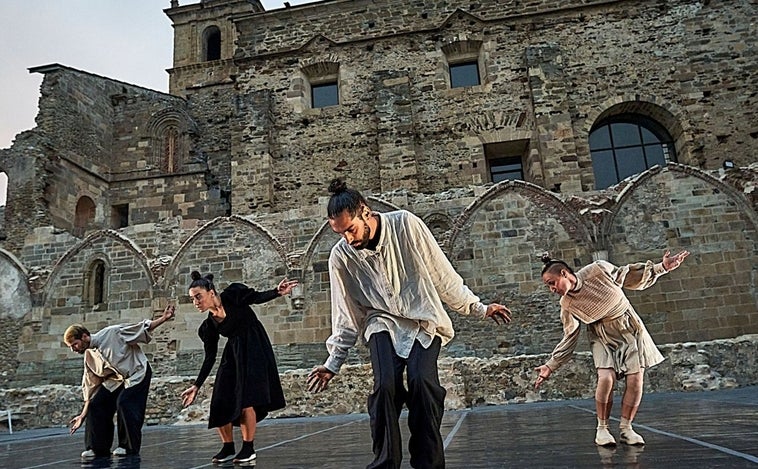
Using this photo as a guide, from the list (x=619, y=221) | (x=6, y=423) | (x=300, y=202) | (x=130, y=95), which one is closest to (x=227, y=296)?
(x=6, y=423)

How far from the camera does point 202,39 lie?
103 feet

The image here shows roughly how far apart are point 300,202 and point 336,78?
14.9ft

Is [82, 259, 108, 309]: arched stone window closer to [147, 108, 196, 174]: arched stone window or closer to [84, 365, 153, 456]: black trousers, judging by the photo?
[84, 365, 153, 456]: black trousers

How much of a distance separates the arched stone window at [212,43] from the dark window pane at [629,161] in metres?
21.7

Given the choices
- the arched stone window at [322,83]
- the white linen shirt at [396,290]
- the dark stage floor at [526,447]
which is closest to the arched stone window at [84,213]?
the arched stone window at [322,83]

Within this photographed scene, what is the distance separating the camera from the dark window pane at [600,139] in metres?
18.1

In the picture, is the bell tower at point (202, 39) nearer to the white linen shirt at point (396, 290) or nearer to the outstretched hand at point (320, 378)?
the white linen shirt at point (396, 290)

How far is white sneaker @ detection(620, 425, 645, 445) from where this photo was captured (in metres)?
3.57

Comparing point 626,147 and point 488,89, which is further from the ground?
point 488,89

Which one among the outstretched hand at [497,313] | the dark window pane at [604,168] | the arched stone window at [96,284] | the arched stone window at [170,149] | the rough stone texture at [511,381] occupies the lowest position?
the rough stone texture at [511,381]

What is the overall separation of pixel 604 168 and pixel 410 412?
17.0m

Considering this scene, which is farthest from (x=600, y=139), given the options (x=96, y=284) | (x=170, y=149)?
(x=170, y=149)

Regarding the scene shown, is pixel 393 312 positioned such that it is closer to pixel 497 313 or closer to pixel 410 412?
pixel 410 412

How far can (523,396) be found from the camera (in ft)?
32.0
